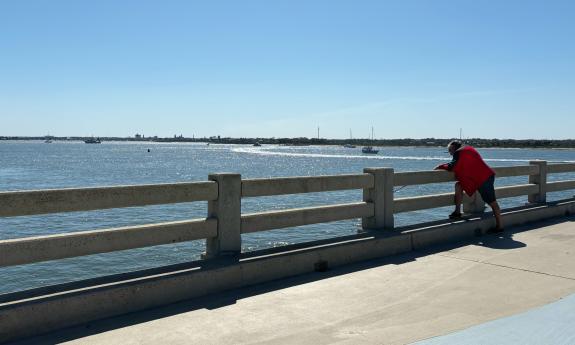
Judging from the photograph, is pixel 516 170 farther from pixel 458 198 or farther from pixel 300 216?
pixel 300 216

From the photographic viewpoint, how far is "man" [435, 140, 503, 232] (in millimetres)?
9281

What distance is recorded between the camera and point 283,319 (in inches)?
202

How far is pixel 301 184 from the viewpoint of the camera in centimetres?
715

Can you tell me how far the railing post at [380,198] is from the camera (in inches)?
319

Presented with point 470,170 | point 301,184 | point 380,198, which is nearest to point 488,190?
point 470,170

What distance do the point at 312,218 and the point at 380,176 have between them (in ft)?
4.62

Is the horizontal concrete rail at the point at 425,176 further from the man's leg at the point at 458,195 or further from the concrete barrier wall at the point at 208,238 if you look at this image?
the man's leg at the point at 458,195

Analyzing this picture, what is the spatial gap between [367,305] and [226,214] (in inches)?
73.6

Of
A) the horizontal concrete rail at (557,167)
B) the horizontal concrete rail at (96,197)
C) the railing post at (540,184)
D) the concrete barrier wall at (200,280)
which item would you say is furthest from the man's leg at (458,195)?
the horizontal concrete rail at (96,197)

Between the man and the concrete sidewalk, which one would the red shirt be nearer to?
the man

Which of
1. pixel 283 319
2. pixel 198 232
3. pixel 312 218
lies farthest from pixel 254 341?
pixel 312 218

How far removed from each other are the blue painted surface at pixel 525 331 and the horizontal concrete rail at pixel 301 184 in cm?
275

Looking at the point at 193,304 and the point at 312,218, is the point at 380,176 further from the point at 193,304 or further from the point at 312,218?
the point at 193,304

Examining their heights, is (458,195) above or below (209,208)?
below
